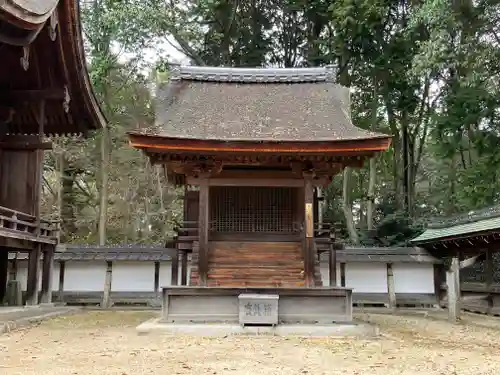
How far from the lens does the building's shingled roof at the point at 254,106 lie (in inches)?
464

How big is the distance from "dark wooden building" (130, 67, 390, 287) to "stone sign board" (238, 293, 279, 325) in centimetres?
120

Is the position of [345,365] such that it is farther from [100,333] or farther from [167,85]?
[167,85]

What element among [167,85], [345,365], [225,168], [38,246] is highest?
[167,85]

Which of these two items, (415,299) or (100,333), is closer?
(100,333)

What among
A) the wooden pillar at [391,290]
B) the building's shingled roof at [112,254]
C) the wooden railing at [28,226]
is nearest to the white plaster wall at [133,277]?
the building's shingled roof at [112,254]

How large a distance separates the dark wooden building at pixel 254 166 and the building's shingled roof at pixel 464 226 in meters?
4.54

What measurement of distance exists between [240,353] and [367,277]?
435 inches

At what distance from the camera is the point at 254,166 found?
12578 mm

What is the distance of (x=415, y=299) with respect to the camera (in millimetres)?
18156

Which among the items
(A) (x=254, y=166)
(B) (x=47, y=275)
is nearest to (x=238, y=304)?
(A) (x=254, y=166)

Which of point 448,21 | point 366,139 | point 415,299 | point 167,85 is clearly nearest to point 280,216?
point 366,139

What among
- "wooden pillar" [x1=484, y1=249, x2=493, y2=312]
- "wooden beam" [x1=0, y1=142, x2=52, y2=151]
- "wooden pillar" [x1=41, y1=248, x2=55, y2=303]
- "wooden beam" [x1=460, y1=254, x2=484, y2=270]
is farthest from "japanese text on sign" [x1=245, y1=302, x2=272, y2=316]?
"wooden beam" [x1=460, y1=254, x2=484, y2=270]

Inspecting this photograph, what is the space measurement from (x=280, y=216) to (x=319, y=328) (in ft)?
11.4

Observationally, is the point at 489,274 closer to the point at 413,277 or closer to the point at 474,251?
the point at 474,251
